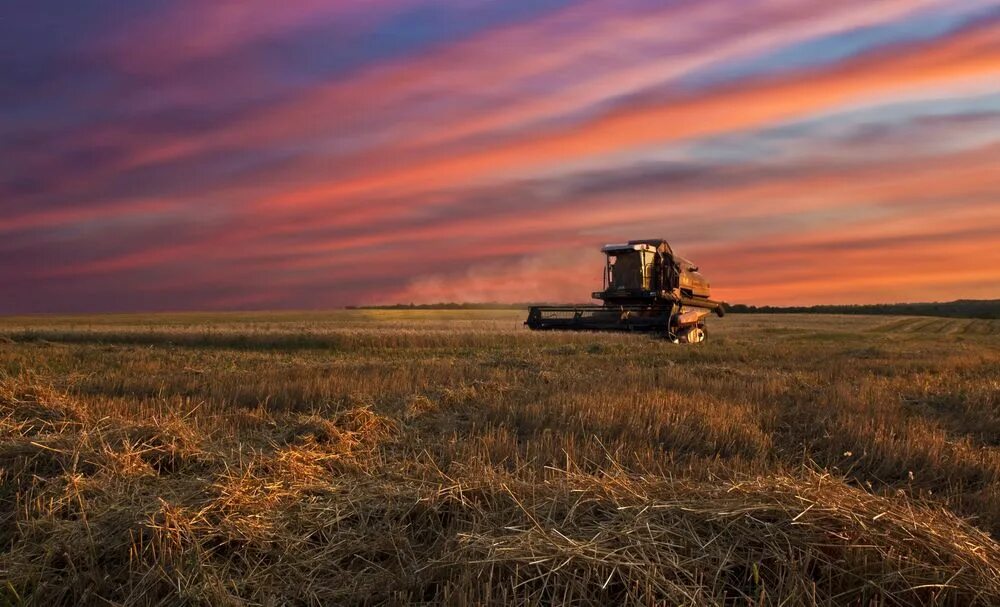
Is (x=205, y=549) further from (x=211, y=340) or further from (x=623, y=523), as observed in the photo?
(x=211, y=340)

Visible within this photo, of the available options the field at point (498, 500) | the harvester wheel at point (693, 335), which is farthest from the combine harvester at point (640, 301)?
the field at point (498, 500)

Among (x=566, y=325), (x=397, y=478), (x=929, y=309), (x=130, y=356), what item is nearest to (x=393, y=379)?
(x=397, y=478)

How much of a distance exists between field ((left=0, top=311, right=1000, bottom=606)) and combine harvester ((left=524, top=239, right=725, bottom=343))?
1436 centimetres

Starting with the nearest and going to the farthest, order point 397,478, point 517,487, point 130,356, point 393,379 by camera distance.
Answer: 1. point 517,487
2. point 397,478
3. point 393,379
4. point 130,356

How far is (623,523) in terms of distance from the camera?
3.66m

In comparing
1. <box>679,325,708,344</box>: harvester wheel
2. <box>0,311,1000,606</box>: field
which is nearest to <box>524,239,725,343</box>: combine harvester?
<box>679,325,708,344</box>: harvester wheel

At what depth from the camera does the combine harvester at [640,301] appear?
24.6m

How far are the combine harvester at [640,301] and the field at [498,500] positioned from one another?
565 inches

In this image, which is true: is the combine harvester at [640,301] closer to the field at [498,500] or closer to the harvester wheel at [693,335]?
the harvester wheel at [693,335]

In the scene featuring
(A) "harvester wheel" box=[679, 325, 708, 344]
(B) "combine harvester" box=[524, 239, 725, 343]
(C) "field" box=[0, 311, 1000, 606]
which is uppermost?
(B) "combine harvester" box=[524, 239, 725, 343]

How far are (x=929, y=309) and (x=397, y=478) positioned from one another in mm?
106885

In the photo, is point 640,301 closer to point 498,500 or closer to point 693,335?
point 693,335

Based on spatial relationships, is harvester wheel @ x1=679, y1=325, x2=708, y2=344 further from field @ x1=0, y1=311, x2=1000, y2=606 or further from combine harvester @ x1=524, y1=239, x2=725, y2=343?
field @ x1=0, y1=311, x2=1000, y2=606

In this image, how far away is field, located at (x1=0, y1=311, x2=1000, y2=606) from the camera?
3359 mm
